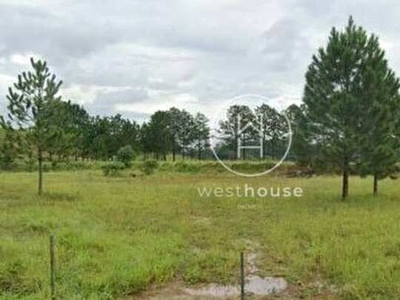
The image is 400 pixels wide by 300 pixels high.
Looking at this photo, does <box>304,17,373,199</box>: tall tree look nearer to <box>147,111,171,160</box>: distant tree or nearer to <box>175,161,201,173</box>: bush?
<box>175,161,201,173</box>: bush

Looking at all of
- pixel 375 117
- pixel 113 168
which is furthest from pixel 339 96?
pixel 113 168

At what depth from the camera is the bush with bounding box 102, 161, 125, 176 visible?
1680 inches

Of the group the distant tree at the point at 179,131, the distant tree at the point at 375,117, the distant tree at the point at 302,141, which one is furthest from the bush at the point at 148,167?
the distant tree at the point at 375,117

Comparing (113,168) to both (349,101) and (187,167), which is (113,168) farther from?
(349,101)

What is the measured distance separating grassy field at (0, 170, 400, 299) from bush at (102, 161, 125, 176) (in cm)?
2216

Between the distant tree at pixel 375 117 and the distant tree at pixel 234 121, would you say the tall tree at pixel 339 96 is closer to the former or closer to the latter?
the distant tree at pixel 375 117

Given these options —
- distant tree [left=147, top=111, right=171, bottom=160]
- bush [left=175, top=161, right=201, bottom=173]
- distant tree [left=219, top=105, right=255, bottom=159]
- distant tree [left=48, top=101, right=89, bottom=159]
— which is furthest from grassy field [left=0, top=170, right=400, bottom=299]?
distant tree [left=147, top=111, right=171, bottom=160]

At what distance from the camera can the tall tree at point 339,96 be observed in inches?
826

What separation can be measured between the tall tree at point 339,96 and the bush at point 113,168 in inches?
958

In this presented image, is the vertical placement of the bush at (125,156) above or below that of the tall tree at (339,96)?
below

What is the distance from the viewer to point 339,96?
69.6 ft

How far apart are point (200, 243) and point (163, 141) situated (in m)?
52.8

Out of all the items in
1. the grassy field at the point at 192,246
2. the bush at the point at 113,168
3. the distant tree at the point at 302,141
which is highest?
the distant tree at the point at 302,141

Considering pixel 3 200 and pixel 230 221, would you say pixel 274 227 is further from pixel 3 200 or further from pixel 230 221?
pixel 3 200
